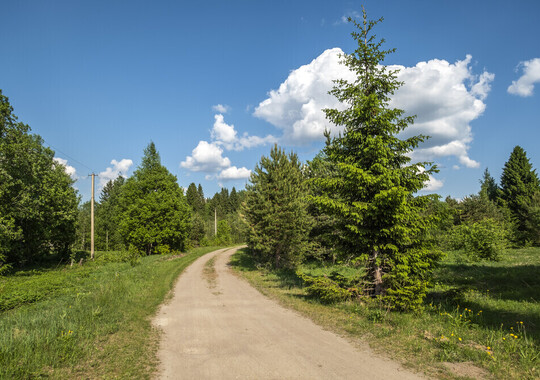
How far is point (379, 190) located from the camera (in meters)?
9.38

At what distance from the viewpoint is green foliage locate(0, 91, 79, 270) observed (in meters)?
21.3

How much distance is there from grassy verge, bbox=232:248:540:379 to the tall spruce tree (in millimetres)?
1018

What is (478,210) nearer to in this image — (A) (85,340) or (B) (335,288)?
(B) (335,288)

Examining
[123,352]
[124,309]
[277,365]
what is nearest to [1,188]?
[124,309]

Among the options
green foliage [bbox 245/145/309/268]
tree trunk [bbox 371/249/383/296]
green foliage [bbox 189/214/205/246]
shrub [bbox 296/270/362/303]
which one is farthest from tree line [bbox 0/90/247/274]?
tree trunk [bbox 371/249/383/296]

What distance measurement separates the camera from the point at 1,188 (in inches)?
803

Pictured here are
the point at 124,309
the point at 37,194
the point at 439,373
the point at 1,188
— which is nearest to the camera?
the point at 439,373

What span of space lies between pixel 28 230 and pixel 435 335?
3454 centimetres

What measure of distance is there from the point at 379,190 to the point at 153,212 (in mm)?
32734

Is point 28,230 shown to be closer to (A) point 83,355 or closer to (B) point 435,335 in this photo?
(A) point 83,355

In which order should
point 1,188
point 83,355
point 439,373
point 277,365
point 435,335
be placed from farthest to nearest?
1. point 1,188
2. point 435,335
3. point 83,355
4. point 277,365
5. point 439,373

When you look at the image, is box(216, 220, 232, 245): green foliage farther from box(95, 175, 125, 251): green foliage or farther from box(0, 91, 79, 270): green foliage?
box(0, 91, 79, 270): green foliage

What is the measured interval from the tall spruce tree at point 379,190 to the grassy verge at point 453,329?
1.02 metres

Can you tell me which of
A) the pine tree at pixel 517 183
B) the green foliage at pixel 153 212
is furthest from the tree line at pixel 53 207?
the pine tree at pixel 517 183
